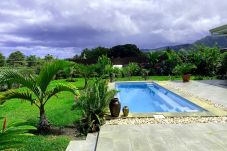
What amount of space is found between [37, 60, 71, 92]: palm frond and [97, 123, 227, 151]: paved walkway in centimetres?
181

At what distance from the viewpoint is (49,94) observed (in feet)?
26.6

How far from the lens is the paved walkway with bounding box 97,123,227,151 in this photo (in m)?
6.04

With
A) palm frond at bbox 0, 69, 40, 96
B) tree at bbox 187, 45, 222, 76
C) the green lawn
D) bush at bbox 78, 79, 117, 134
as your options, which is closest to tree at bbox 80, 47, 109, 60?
tree at bbox 187, 45, 222, 76

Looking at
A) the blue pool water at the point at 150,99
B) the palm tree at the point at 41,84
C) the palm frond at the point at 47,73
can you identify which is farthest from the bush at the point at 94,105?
the blue pool water at the point at 150,99

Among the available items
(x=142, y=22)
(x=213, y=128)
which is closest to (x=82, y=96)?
(x=213, y=128)

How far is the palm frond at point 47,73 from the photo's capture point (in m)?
7.88

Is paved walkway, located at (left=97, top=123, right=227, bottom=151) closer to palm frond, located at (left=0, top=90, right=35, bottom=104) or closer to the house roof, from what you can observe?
palm frond, located at (left=0, top=90, right=35, bottom=104)

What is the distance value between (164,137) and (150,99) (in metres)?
8.42

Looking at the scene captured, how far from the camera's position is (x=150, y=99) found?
1512 centimetres

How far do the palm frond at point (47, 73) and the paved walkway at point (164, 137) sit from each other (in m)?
1.81

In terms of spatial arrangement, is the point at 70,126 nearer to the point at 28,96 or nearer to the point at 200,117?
the point at 28,96

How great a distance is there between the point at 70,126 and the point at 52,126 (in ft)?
1.61

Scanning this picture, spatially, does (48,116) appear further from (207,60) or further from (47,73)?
(207,60)

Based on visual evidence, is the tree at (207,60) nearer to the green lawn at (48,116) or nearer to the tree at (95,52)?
the green lawn at (48,116)
